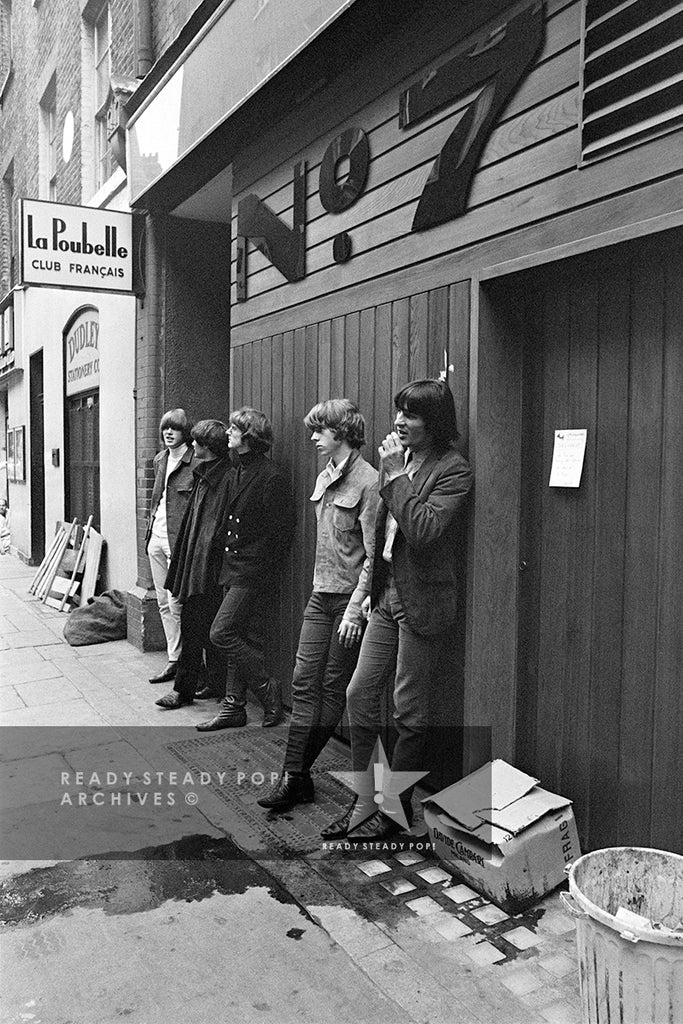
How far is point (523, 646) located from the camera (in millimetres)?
3713

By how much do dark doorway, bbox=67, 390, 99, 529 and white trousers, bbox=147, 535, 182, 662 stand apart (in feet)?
10.7

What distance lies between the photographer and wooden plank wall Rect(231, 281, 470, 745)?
12.6 ft

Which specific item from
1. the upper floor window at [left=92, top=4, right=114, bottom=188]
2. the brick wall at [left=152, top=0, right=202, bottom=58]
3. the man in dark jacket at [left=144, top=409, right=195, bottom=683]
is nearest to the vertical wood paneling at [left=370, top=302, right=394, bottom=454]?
the man in dark jacket at [left=144, top=409, right=195, bottom=683]

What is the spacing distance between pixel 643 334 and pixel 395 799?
2.22 meters

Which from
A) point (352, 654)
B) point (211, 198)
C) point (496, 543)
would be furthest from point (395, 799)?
point (211, 198)

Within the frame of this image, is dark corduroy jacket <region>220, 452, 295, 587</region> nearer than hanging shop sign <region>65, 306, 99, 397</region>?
Yes

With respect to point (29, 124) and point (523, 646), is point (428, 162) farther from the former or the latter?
point (29, 124)

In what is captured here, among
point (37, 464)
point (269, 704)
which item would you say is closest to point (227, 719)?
point (269, 704)

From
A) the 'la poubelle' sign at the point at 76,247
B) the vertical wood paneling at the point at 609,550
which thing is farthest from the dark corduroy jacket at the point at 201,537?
the vertical wood paneling at the point at 609,550

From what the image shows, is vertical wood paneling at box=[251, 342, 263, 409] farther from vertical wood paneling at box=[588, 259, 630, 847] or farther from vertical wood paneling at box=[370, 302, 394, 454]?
vertical wood paneling at box=[588, 259, 630, 847]

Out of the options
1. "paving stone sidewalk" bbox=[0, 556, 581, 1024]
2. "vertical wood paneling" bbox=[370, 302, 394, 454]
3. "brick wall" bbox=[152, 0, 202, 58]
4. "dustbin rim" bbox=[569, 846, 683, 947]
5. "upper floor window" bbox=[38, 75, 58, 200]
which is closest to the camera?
"dustbin rim" bbox=[569, 846, 683, 947]

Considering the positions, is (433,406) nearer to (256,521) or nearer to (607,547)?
(607,547)

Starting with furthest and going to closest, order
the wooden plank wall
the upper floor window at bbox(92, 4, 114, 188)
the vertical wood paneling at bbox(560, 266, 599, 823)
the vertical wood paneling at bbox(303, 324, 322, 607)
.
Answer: the upper floor window at bbox(92, 4, 114, 188) < the vertical wood paneling at bbox(303, 324, 322, 607) < the wooden plank wall < the vertical wood paneling at bbox(560, 266, 599, 823)

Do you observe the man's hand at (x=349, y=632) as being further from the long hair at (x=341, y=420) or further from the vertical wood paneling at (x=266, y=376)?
the vertical wood paneling at (x=266, y=376)
